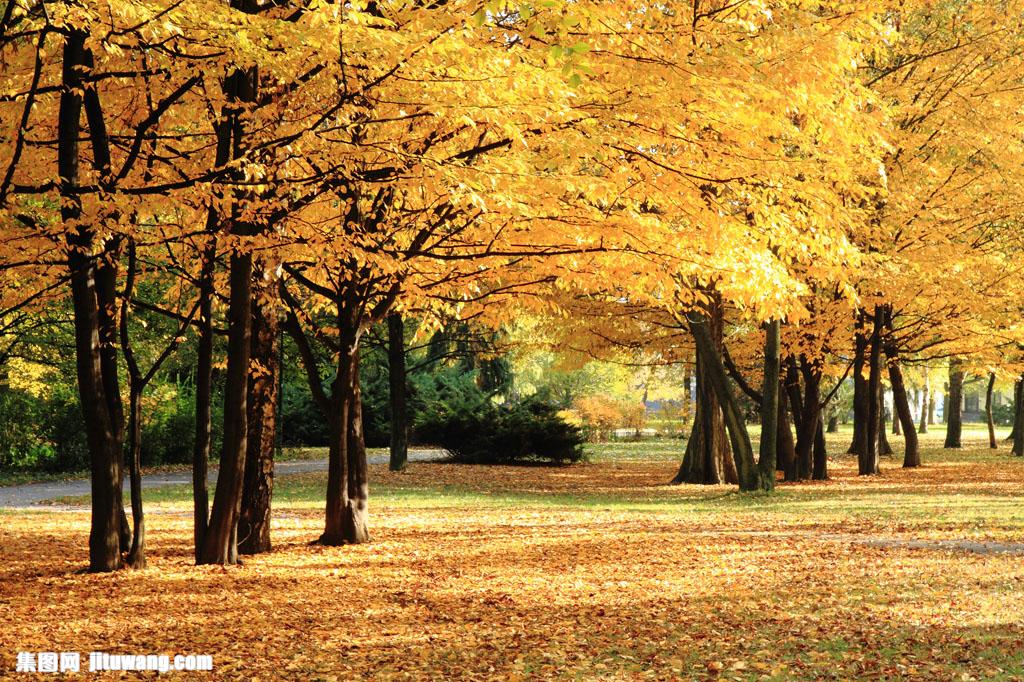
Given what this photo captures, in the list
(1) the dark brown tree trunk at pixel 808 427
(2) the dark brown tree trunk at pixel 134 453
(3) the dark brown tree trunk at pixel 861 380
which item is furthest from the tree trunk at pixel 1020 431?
(2) the dark brown tree trunk at pixel 134 453

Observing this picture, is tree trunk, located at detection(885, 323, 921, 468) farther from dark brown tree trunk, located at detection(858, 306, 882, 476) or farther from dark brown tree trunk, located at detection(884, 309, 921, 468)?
dark brown tree trunk, located at detection(858, 306, 882, 476)

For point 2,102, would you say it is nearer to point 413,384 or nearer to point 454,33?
point 454,33

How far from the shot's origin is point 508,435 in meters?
28.7

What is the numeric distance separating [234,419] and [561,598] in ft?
11.5

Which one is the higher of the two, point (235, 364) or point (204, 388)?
point (235, 364)

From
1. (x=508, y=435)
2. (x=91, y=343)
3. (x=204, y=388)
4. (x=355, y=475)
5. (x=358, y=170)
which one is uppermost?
(x=358, y=170)

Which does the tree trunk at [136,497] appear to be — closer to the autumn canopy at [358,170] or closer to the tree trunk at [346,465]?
the autumn canopy at [358,170]

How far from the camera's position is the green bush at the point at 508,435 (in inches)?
1125

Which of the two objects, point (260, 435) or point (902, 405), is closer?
point (260, 435)

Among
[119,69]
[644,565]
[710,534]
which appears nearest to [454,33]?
[119,69]

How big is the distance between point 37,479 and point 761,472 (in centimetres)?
1553

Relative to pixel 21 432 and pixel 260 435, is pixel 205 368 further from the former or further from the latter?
pixel 21 432

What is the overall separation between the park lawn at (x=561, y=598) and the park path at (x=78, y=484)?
9.69ft

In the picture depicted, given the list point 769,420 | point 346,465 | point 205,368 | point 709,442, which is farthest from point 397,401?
point 205,368
